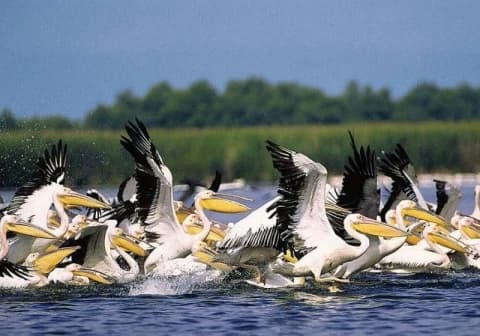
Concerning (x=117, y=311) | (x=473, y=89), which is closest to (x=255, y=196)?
(x=117, y=311)

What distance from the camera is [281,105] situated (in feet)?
185

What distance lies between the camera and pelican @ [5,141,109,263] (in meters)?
11.0

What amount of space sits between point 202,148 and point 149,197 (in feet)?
66.7

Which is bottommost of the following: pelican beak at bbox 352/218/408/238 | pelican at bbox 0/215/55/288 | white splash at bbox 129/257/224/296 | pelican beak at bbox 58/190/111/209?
white splash at bbox 129/257/224/296

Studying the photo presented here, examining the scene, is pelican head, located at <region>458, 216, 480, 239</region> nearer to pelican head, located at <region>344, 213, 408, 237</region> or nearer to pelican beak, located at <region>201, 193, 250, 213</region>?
pelican beak, located at <region>201, 193, 250, 213</region>

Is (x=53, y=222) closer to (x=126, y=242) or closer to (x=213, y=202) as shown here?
(x=126, y=242)

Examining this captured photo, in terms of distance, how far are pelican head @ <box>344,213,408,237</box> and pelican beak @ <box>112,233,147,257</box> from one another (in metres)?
2.22

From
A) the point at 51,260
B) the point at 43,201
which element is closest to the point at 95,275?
the point at 51,260

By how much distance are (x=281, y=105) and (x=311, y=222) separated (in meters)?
46.6

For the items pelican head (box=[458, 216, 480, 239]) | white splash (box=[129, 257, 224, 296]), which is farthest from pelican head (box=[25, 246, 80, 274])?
pelican head (box=[458, 216, 480, 239])

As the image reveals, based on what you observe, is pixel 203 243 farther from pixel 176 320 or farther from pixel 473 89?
pixel 473 89

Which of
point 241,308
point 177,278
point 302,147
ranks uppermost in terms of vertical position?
point 302,147

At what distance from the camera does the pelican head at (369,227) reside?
10242 mm

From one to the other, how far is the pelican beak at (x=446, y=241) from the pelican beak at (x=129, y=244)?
2645 mm
